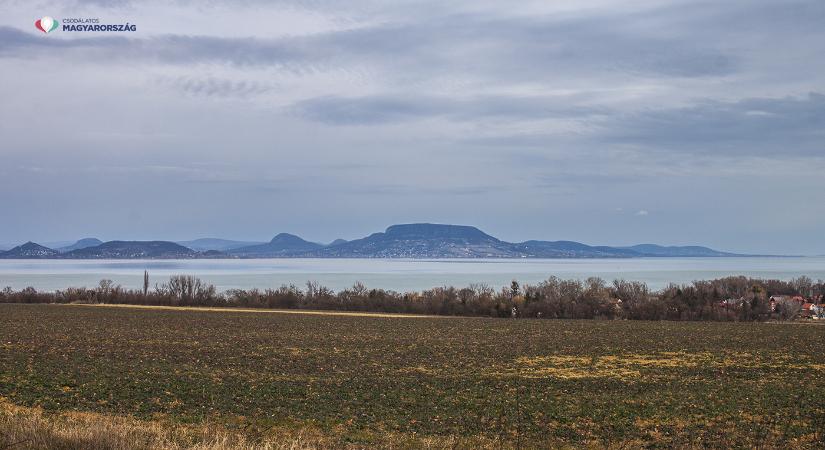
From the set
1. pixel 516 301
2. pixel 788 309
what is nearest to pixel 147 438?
pixel 516 301

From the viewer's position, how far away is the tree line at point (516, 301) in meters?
78.5

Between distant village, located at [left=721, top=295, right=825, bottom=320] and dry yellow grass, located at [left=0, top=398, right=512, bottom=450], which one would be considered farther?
distant village, located at [left=721, top=295, right=825, bottom=320]

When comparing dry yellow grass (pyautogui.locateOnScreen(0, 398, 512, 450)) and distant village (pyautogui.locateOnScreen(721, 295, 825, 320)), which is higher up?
dry yellow grass (pyautogui.locateOnScreen(0, 398, 512, 450))

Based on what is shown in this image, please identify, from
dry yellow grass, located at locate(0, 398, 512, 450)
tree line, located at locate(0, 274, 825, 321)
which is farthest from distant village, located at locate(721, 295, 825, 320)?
dry yellow grass, located at locate(0, 398, 512, 450)

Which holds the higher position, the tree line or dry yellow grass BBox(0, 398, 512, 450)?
dry yellow grass BBox(0, 398, 512, 450)

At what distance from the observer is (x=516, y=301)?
8438 centimetres

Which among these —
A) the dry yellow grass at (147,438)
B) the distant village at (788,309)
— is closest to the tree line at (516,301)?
the distant village at (788,309)

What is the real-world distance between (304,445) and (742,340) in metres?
38.6

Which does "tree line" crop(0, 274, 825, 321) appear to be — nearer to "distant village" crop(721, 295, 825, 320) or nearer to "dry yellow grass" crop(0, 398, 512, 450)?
"distant village" crop(721, 295, 825, 320)

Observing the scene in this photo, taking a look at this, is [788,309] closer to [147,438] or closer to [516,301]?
[516,301]

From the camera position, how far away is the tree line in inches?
3091

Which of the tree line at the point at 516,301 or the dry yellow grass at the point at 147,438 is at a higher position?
the dry yellow grass at the point at 147,438

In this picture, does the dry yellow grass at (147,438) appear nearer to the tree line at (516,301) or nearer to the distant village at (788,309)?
the tree line at (516,301)

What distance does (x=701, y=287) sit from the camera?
87.5m
